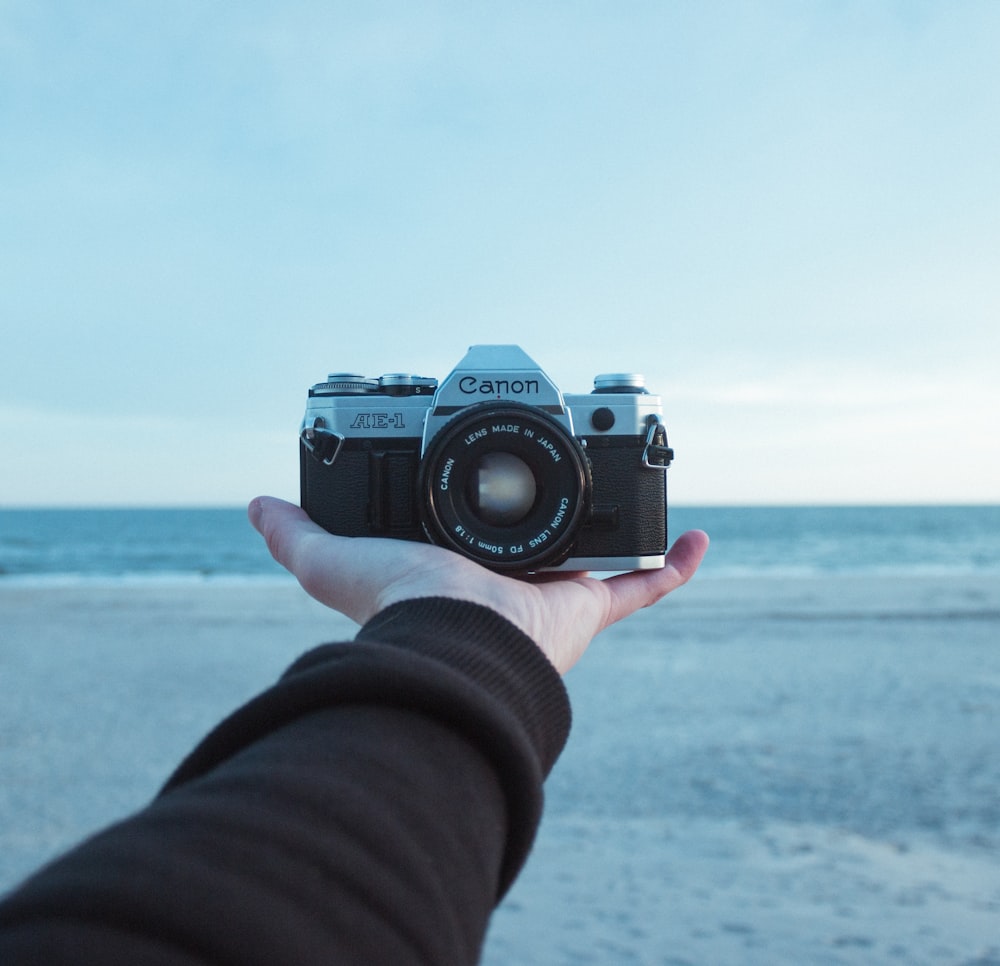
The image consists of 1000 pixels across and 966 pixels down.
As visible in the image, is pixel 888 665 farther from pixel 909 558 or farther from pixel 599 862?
pixel 909 558

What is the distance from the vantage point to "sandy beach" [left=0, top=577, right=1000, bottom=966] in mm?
3326

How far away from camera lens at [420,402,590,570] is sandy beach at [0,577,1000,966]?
6.90 feet

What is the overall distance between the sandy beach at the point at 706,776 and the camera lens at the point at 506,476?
6.90 ft

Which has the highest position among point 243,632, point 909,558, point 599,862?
point 599,862

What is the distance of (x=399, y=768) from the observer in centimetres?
58

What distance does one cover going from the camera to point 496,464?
1568mm

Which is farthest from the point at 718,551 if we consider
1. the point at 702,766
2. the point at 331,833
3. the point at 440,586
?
the point at 331,833

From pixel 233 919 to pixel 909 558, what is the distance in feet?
94.9

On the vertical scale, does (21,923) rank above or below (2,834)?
above

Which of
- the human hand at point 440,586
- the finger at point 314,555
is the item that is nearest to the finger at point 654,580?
the human hand at point 440,586

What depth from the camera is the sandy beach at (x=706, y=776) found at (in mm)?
3326

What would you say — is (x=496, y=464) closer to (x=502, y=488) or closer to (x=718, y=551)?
(x=502, y=488)

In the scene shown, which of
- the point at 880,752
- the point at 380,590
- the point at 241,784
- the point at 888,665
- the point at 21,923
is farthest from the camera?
the point at 888,665

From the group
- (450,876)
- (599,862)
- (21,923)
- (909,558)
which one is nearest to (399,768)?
(450,876)
